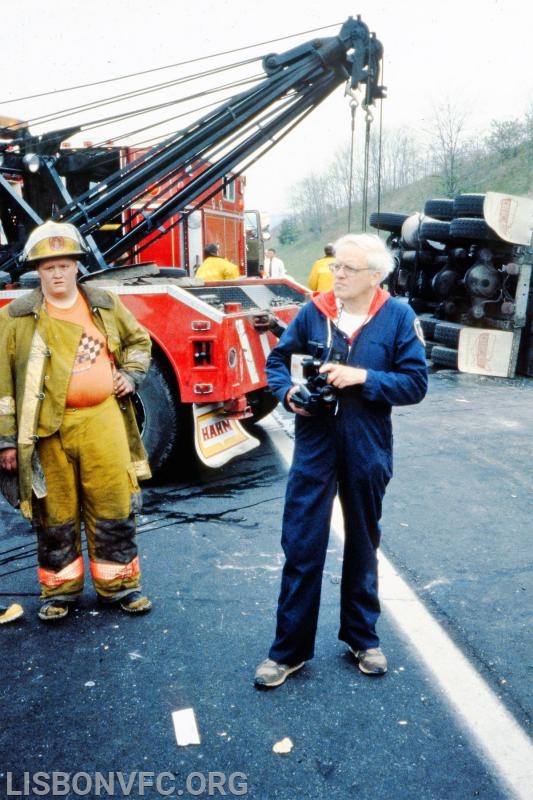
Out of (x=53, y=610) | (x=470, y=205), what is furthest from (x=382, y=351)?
(x=470, y=205)

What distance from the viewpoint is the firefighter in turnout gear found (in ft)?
11.1

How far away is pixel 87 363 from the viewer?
3.51 meters

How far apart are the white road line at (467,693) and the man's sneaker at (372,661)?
0.72 feet

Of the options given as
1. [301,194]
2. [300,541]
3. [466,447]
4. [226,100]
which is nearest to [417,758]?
[300,541]

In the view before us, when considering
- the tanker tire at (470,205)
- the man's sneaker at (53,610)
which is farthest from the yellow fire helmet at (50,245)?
the tanker tire at (470,205)

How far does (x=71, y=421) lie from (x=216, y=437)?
7.46 ft

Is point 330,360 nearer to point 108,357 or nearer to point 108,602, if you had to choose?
point 108,357

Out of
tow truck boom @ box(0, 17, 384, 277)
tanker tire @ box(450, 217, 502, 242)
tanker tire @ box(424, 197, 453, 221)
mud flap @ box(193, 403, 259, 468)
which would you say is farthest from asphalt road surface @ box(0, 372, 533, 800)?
tanker tire @ box(424, 197, 453, 221)

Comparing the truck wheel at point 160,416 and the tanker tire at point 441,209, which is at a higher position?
the tanker tire at point 441,209

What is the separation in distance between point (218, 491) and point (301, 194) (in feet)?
227

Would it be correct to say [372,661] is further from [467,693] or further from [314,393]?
[314,393]

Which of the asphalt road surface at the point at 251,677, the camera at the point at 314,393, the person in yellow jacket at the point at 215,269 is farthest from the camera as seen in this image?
the person in yellow jacket at the point at 215,269

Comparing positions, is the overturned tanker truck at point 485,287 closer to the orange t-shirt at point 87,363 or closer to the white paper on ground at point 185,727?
the orange t-shirt at point 87,363

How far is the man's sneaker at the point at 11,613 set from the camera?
355 cm
